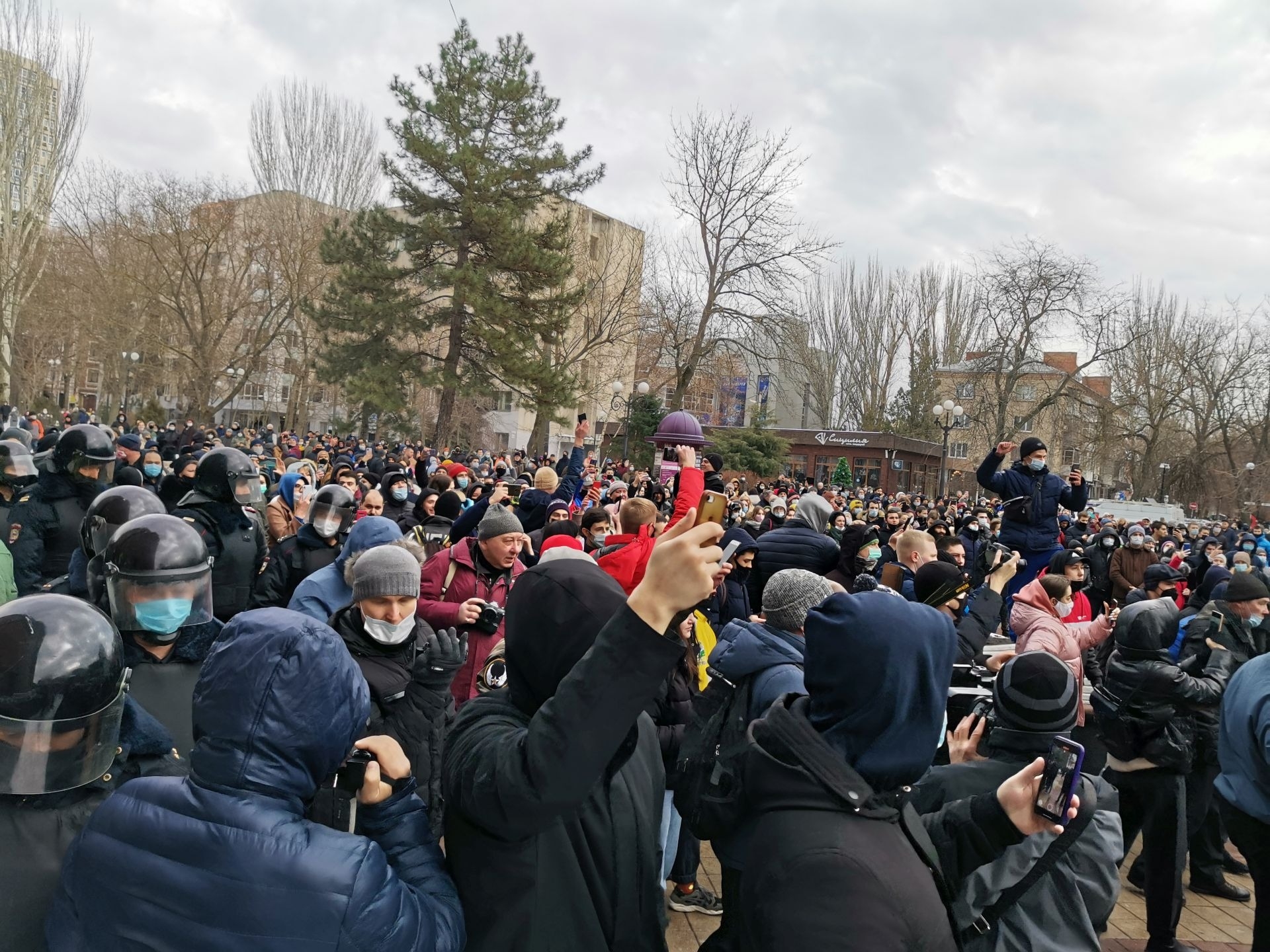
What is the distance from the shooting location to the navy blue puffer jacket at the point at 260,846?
60.1 inches

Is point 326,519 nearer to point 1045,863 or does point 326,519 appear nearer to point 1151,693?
point 1045,863

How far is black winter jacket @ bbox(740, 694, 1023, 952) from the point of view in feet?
4.90

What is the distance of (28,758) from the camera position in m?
1.77

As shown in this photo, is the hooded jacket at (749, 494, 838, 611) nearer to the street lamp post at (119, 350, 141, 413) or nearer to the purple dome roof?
the purple dome roof

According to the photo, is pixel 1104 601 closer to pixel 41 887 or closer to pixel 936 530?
pixel 936 530

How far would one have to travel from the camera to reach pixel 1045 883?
245cm

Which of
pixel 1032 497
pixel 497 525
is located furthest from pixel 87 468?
pixel 1032 497

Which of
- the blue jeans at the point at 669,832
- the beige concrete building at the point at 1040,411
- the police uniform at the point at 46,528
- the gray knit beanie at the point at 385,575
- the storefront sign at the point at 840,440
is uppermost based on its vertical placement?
the beige concrete building at the point at 1040,411

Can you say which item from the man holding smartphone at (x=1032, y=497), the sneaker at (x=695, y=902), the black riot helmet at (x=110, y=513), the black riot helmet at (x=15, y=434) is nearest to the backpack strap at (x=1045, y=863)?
the sneaker at (x=695, y=902)

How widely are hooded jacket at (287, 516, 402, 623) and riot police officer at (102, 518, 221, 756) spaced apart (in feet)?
3.69

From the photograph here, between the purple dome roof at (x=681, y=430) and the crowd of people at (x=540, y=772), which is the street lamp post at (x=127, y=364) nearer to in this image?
the purple dome roof at (x=681, y=430)

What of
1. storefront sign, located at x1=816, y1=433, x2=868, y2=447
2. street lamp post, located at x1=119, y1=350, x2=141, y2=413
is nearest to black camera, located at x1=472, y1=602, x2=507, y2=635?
storefront sign, located at x1=816, y1=433, x2=868, y2=447

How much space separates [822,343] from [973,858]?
5209 cm

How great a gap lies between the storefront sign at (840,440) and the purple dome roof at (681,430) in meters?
38.4
